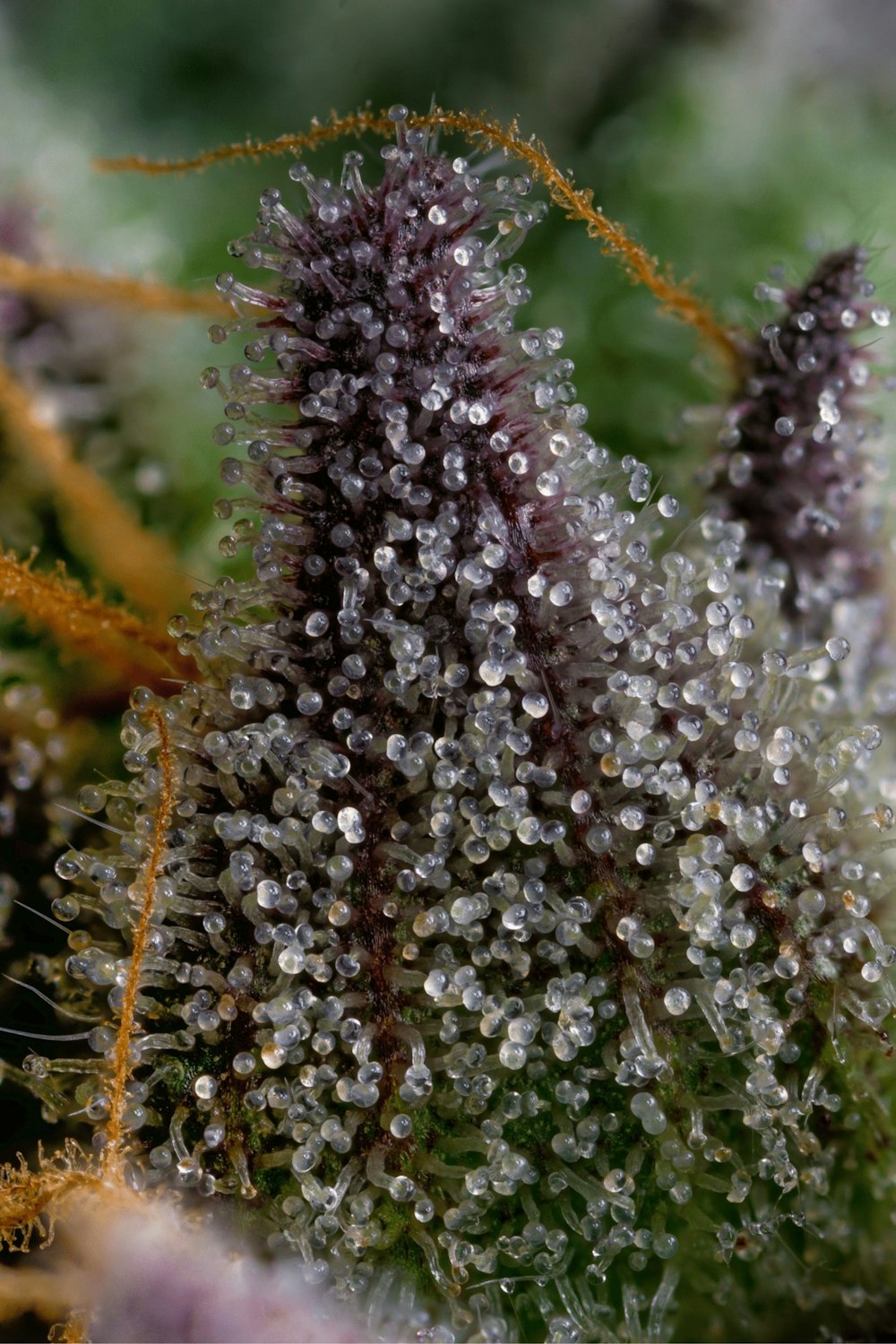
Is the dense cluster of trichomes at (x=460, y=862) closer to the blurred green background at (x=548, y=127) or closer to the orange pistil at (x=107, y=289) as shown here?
the orange pistil at (x=107, y=289)

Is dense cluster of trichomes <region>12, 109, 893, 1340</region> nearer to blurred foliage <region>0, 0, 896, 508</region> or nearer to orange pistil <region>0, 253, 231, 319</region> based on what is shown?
orange pistil <region>0, 253, 231, 319</region>

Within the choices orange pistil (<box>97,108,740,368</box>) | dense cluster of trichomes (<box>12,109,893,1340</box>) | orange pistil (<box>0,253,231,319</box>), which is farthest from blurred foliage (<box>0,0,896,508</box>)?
dense cluster of trichomes (<box>12,109,893,1340</box>)

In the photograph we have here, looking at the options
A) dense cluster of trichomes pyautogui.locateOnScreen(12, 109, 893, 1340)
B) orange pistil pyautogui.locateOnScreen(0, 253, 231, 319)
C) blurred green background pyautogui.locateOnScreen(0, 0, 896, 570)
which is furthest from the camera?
blurred green background pyautogui.locateOnScreen(0, 0, 896, 570)

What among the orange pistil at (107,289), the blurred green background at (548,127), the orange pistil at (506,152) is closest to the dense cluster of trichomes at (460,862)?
the orange pistil at (506,152)

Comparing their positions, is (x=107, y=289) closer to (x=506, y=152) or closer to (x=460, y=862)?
(x=506, y=152)

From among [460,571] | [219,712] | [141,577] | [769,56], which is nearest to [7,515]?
[141,577]
